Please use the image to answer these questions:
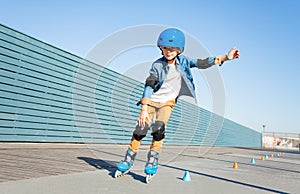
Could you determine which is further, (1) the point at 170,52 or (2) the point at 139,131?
(2) the point at 139,131

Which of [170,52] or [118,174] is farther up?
[170,52]

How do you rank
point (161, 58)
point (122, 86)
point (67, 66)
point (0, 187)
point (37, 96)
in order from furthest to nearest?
point (67, 66) < point (37, 96) < point (122, 86) < point (161, 58) < point (0, 187)

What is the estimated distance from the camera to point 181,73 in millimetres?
3924

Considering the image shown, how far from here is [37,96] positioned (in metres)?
11.4

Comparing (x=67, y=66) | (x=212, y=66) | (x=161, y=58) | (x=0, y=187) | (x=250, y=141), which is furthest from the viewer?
(x=250, y=141)

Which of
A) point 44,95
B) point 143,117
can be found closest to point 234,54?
point 143,117

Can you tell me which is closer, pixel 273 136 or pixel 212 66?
pixel 212 66

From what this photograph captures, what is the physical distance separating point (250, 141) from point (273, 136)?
13.3 feet

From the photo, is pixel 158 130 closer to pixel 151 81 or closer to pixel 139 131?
pixel 139 131

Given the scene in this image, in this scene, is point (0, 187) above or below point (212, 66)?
below

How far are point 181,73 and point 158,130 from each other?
801 mm

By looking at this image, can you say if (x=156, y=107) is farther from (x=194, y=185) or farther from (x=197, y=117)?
(x=194, y=185)

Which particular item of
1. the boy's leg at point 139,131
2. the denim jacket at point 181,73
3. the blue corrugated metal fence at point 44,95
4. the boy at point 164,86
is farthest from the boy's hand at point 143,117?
the blue corrugated metal fence at point 44,95

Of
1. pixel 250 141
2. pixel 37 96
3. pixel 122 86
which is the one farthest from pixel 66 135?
pixel 250 141
